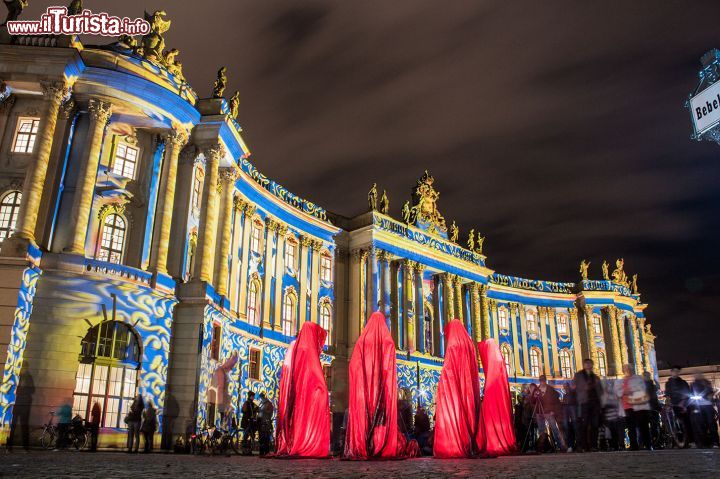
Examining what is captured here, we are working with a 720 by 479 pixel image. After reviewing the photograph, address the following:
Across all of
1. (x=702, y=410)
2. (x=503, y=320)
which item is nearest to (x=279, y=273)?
(x=702, y=410)

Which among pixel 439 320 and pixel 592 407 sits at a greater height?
pixel 439 320

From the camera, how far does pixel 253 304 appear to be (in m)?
33.3

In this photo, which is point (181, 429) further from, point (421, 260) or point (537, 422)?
point (421, 260)

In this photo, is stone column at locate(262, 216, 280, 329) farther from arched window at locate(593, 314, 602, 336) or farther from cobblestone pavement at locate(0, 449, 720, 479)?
arched window at locate(593, 314, 602, 336)

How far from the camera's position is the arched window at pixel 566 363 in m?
58.0

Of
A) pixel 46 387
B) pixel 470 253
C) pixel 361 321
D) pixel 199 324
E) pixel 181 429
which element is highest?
pixel 470 253

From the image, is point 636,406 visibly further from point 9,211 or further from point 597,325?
point 597,325

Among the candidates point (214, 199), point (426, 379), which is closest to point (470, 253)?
point (426, 379)

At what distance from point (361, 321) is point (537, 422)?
75.1ft

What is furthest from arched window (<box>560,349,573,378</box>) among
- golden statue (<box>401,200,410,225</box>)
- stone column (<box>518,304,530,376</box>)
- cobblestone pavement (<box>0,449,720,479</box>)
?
cobblestone pavement (<box>0,449,720,479</box>)

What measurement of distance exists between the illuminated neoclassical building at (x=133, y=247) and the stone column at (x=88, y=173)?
0.20ft

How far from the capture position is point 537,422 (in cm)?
1708

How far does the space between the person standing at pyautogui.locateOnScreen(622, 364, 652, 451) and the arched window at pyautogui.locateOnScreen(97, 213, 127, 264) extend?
63.9 feet

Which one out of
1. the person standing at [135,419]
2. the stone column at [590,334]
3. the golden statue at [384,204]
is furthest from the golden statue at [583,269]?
the person standing at [135,419]
